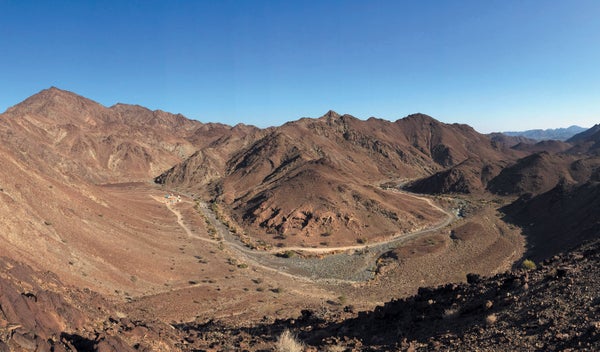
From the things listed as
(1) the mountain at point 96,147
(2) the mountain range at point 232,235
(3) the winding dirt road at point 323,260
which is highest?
(1) the mountain at point 96,147

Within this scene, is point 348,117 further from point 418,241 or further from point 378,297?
point 378,297

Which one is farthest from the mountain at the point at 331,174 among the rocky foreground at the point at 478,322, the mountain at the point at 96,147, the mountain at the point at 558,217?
the rocky foreground at the point at 478,322

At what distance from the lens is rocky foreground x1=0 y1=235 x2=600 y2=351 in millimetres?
9938

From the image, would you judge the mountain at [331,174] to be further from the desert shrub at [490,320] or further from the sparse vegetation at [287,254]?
the desert shrub at [490,320]

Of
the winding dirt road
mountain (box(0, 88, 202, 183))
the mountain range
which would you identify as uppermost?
mountain (box(0, 88, 202, 183))

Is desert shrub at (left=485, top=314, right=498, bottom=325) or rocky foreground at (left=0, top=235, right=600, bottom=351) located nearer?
rocky foreground at (left=0, top=235, right=600, bottom=351)

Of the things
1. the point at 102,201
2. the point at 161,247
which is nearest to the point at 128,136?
the point at 102,201

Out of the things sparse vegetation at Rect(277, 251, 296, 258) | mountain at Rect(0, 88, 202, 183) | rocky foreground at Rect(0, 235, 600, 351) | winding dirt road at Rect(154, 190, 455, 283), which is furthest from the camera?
mountain at Rect(0, 88, 202, 183)

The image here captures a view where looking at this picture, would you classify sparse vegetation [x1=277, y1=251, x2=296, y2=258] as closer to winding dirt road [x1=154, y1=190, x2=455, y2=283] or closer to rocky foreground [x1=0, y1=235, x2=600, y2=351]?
winding dirt road [x1=154, y1=190, x2=455, y2=283]

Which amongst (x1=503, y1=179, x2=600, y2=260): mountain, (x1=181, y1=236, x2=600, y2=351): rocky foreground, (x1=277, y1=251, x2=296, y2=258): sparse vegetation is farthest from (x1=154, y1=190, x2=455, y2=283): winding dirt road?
(x1=181, y1=236, x2=600, y2=351): rocky foreground

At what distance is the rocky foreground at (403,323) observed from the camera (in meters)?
9.94

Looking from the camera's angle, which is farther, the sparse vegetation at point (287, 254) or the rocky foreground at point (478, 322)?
the sparse vegetation at point (287, 254)

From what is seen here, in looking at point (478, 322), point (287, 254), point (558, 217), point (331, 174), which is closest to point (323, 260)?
point (287, 254)

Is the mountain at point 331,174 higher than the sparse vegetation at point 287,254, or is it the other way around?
the mountain at point 331,174
